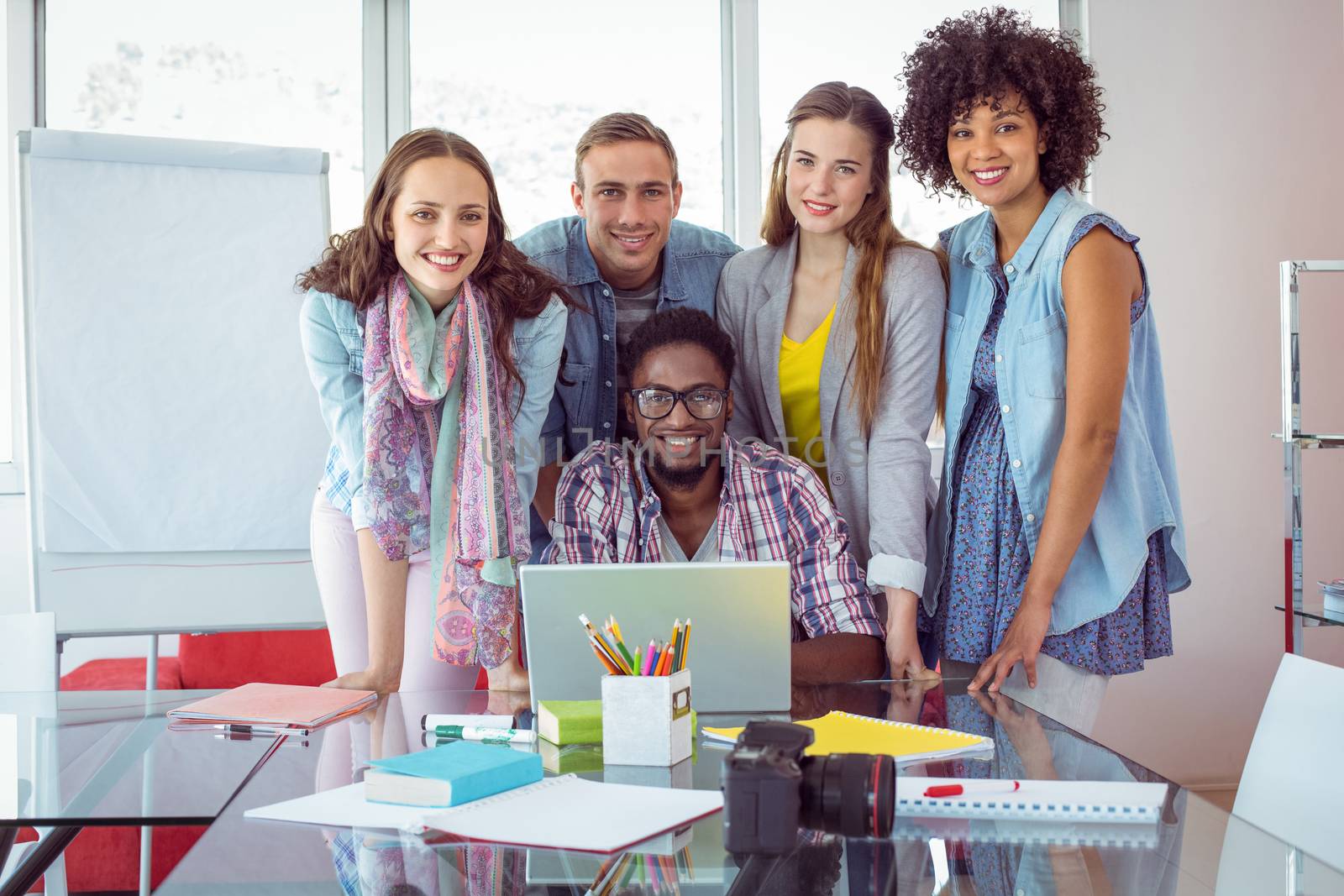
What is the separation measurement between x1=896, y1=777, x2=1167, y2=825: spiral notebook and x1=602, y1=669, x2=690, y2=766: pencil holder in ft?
0.80

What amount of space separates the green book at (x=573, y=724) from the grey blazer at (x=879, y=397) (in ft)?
2.36

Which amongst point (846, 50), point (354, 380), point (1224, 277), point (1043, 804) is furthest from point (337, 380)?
point (1224, 277)

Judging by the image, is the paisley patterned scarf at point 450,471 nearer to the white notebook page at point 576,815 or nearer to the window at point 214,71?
the white notebook page at point 576,815

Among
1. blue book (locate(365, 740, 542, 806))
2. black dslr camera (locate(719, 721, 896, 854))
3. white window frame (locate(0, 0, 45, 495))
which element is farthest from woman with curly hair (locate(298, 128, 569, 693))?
white window frame (locate(0, 0, 45, 495))

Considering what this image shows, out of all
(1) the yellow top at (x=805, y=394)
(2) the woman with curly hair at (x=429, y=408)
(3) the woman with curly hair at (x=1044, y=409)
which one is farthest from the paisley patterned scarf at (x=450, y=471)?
(3) the woman with curly hair at (x=1044, y=409)

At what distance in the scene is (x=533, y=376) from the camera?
1972 millimetres

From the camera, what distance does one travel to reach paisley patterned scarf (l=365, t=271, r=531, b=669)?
5.95 feet

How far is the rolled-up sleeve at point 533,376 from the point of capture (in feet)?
6.41

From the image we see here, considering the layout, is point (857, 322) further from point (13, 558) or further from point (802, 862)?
point (13, 558)

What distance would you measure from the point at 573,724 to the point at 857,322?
1010 millimetres

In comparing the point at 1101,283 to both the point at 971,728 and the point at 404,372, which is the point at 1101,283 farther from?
the point at 404,372

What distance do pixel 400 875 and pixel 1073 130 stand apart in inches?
61.5

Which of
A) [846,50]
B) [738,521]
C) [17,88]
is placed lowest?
[738,521]

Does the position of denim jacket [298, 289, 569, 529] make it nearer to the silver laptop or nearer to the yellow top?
the yellow top
